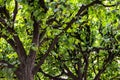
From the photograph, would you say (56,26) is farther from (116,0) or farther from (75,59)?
(75,59)

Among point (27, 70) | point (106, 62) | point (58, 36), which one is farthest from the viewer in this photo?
point (106, 62)

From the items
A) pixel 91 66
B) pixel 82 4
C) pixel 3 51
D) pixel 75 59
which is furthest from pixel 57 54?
pixel 82 4

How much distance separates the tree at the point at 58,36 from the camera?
7817 mm

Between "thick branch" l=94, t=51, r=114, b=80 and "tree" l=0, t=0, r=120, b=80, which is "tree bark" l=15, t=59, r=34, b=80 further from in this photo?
"thick branch" l=94, t=51, r=114, b=80

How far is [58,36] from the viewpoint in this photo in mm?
8922

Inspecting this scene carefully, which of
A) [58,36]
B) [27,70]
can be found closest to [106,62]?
Result: [58,36]

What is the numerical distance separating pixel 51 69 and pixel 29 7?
7376mm

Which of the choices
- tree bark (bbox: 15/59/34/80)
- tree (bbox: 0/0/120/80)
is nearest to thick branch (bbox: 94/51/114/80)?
tree (bbox: 0/0/120/80)

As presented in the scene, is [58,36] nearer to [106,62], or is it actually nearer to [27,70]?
[27,70]

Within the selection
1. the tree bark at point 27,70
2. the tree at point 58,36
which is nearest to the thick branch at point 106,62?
the tree at point 58,36

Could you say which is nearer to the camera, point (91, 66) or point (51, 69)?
point (51, 69)

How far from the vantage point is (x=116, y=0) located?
Answer: 25.3 ft

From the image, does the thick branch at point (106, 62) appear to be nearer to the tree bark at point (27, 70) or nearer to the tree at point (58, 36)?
the tree at point (58, 36)

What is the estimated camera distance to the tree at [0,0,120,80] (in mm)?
7817
